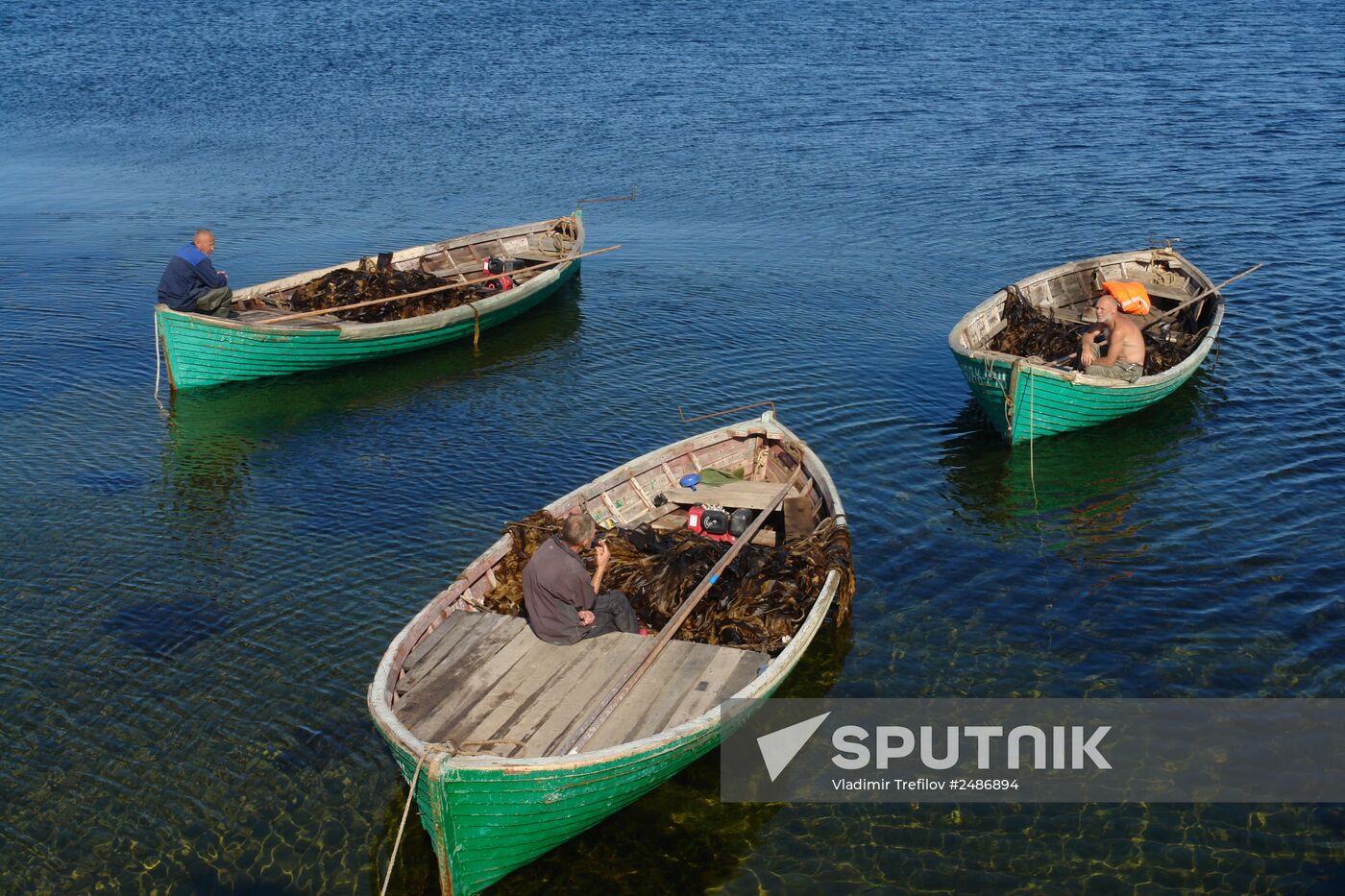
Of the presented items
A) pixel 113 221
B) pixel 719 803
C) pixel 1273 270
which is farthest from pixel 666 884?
pixel 113 221

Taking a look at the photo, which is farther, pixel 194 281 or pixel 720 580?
pixel 194 281

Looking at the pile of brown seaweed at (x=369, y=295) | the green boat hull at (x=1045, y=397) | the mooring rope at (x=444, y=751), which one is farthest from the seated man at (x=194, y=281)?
the mooring rope at (x=444, y=751)

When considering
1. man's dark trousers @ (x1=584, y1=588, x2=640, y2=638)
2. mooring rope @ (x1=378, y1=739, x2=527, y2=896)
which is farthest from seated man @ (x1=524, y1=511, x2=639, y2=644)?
mooring rope @ (x1=378, y1=739, x2=527, y2=896)

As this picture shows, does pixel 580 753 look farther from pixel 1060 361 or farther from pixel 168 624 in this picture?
pixel 1060 361

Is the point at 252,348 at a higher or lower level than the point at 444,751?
higher

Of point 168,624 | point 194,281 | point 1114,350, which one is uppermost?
point 194,281

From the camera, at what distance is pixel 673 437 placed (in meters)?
21.2

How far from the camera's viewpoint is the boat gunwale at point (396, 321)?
23.3 m

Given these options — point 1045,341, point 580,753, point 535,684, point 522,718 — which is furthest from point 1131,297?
point 580,753

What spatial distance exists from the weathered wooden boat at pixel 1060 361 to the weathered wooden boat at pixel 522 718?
688cm

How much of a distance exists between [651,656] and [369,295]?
1593 centimetres

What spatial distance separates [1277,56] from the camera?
47938 mm

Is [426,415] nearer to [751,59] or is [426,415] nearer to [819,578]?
[819,578]

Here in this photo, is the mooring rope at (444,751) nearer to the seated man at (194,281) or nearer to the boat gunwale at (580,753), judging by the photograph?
the boat gunwale at (580,753)
